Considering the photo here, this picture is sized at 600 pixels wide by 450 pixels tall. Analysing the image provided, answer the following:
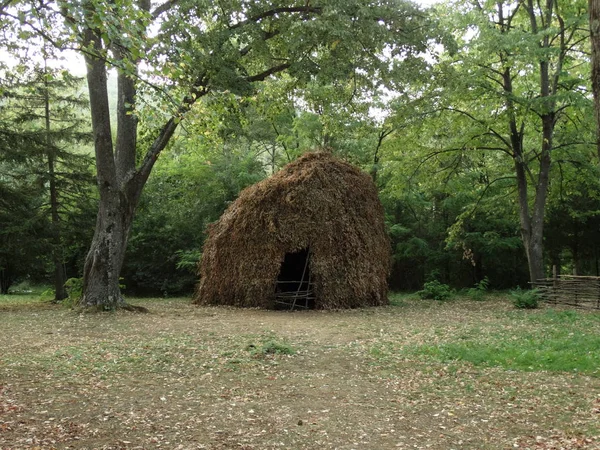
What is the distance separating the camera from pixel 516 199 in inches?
782

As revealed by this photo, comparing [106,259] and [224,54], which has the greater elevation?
[224,54]

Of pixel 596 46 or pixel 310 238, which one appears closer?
pixel 596 46

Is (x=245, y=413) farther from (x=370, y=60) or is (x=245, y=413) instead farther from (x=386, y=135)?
(x=386, y=135)

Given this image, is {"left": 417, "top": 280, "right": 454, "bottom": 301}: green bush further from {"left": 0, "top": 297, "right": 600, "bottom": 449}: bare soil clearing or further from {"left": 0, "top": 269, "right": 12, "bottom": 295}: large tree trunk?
{"left": 0, "top": 269, "right": 12, "bottom": 295}: large tree trunk

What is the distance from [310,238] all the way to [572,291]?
779 cm

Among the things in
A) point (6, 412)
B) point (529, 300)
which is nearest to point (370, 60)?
point (529, 300)

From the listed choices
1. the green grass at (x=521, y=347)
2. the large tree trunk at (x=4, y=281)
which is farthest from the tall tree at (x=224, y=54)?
the large tree trunk at (x=4, y=281)

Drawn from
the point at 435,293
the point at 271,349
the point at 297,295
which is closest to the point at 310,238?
the point at 297,295

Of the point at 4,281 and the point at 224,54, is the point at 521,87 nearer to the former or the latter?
the point at 224,54

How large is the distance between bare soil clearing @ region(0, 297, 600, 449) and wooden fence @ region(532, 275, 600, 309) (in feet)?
20.2

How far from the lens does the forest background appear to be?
440 inches

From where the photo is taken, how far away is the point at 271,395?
564 cm

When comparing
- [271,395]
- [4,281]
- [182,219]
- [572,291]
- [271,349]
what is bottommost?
[271,395]

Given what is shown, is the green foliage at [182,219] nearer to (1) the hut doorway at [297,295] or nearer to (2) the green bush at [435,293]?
(1) the hut doorway at [297,295]
